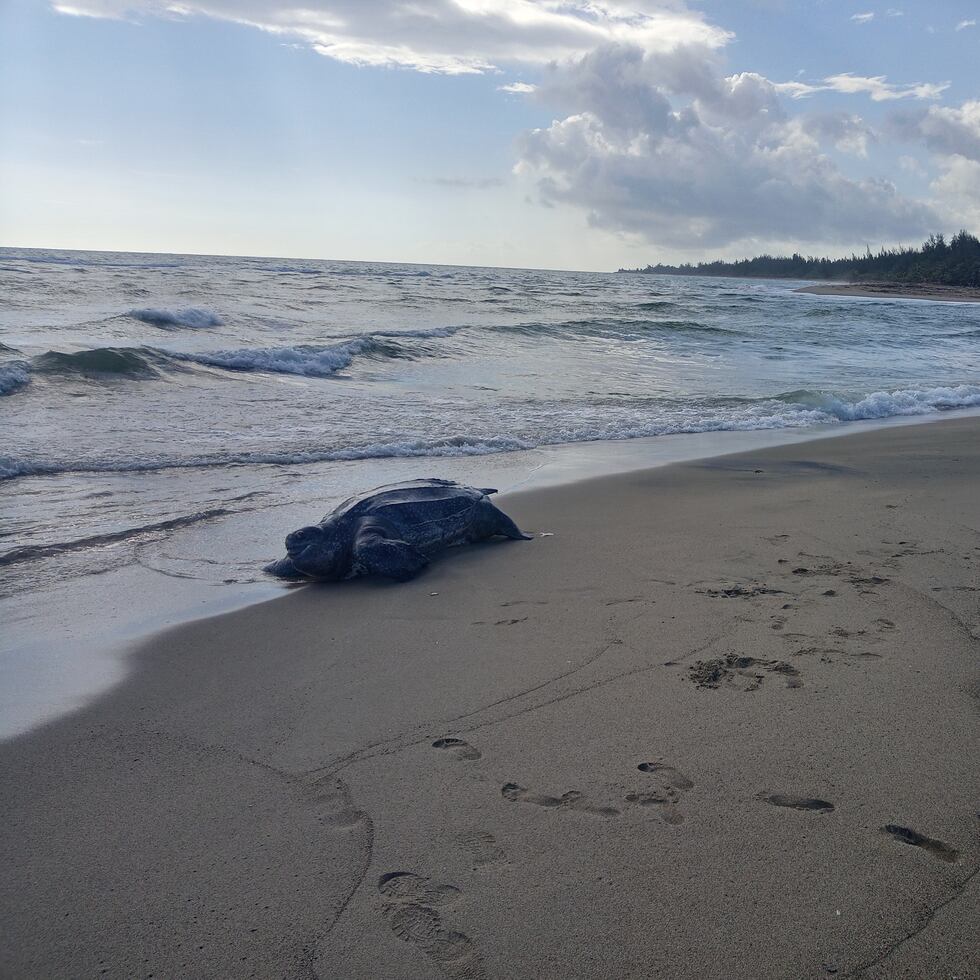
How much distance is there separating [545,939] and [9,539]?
4.54 meters

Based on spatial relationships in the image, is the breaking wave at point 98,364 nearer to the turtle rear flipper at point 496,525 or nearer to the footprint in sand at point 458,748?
the turtle rear flipper at point 496,525

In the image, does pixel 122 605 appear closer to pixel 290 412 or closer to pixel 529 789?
pixel 529 789

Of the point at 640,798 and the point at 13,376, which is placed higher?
the point at 13,376

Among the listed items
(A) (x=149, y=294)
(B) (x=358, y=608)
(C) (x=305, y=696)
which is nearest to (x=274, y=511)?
(B) (x=358, y=608)

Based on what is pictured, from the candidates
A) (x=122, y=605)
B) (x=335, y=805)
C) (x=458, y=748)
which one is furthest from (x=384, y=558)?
(x=335, y=805)

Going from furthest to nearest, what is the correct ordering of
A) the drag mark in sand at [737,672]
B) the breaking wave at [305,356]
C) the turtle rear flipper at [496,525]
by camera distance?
the breaking wave at [305,356] < the turtle rear flipper at [496,525] < the drag mark in sand at [737,672]

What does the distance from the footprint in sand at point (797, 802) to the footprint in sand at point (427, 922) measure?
920mm

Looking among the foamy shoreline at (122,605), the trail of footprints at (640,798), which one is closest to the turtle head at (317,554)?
the foamy shoreline at (122,605)

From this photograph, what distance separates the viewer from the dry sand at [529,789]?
191 cm

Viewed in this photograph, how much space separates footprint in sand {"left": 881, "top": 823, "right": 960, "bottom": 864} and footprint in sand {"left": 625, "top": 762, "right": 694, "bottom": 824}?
52 centimetres

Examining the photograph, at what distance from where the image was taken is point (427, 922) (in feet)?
6.48

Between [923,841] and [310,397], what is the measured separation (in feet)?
33.2

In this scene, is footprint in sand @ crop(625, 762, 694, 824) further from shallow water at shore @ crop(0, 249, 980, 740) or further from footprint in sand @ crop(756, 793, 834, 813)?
shallow water at shore @ crop(0, 249, 980, 740)

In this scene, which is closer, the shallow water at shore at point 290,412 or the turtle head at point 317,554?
the turtle head at point 317,554
